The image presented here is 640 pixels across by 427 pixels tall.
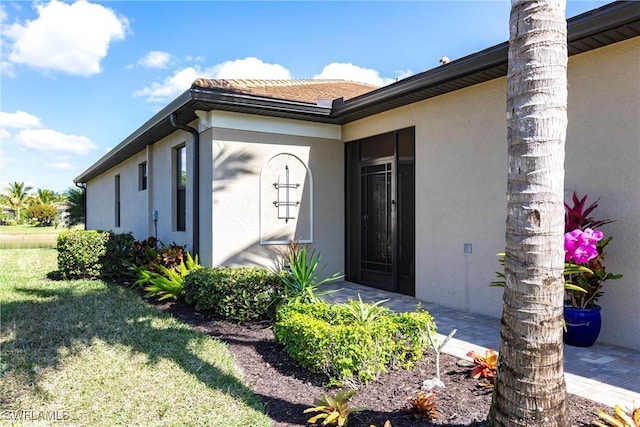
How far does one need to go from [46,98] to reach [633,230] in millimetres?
16394

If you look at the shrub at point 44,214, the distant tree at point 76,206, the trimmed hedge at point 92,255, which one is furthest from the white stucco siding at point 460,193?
the shrub at point 44,214

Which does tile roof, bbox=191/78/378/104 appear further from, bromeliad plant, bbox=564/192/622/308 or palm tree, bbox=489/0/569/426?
palm tree, bbox=489/0/569/426

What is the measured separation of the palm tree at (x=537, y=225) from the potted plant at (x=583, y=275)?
2481 millimetres

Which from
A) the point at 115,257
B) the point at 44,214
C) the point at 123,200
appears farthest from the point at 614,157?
the point at 44,214

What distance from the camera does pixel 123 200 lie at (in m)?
15.3

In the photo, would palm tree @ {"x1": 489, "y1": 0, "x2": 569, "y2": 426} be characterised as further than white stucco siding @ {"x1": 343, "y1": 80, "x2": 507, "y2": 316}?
No

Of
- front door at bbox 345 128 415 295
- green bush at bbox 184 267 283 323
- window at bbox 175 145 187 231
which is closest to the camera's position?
green bush at bbox 184 267 283 323

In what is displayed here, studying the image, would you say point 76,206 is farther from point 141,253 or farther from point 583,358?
point 583,358

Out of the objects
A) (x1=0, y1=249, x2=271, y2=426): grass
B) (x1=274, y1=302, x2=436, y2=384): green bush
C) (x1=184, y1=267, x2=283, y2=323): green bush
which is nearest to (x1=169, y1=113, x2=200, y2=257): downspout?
(x1=0, y1=249, x2=271, y2=426): grass

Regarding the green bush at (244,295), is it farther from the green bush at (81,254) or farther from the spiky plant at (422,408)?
the green bush at (81,254)

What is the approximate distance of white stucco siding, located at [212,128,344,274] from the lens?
7.79m

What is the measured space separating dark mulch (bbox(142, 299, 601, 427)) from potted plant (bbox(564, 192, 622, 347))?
5.04ft

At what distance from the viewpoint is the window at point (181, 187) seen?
975 centimetres

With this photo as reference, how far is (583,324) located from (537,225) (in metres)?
3.21
